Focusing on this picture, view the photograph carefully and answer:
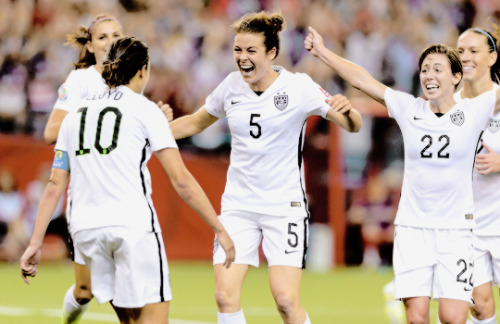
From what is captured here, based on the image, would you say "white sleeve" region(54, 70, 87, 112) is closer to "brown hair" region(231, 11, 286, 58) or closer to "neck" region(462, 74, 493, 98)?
"brown hair" region(231, 11, 286, 58)

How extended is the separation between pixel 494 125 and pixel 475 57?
55cm

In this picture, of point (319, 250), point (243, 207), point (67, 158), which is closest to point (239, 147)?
point (243, 207)

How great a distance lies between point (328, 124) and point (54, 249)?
14.6 ft

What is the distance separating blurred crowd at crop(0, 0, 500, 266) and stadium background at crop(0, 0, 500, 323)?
21 millimetres

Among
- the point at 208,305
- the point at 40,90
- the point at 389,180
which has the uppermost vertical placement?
the point at 40,90

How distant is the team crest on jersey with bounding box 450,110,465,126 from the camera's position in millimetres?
6812

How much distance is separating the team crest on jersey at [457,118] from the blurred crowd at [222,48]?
7556mm

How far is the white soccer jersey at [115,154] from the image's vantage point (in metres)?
5.70

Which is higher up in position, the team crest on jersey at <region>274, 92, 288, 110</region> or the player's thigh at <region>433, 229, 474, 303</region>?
the team crest on jersey at <region>274, 92, 288, 110</region>

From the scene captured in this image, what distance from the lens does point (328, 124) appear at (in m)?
14.7

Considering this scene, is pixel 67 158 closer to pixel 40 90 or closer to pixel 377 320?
pixel 377 320

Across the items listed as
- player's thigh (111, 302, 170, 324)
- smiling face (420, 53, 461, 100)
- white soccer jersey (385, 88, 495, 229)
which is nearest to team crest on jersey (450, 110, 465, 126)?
white soccer jersey (385, 88, 495, 229)

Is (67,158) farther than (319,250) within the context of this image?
No

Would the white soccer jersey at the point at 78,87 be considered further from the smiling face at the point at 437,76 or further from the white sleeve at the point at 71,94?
the smiling face at the point at 437,76
